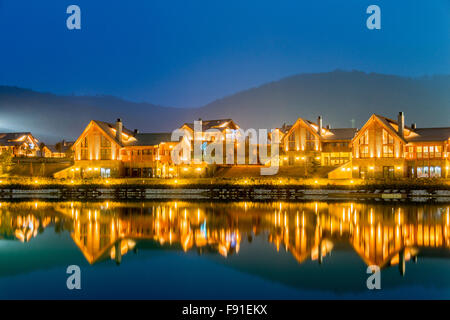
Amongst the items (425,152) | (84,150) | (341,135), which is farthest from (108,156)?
(425,152)

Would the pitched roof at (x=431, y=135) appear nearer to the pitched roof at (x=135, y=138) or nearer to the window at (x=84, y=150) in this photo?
the pitched roof at (x=135, y=138)

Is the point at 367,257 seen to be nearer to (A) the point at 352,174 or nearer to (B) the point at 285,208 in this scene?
(B) the point at 285,208

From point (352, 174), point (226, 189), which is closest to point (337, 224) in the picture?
point (226, 189)

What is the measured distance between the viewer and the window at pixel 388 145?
53.6m

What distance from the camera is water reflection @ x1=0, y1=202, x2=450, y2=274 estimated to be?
15664 millimetres

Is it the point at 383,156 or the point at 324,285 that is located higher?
the point at 383,156

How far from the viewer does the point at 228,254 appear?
15.4 metres

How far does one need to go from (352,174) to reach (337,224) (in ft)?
118

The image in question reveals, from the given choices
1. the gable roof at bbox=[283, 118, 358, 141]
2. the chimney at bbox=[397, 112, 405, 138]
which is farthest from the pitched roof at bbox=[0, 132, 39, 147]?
the chimney at bbox=[397, 112, 405, 138]

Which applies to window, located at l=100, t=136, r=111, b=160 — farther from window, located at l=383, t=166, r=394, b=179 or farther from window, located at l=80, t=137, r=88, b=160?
window, located at l=383, t=166, r=394, b=179

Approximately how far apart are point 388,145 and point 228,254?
4449cm

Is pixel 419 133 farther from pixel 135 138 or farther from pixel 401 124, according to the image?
pixel 135 138

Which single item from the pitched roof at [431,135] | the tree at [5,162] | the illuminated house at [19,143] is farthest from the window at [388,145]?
the illuminated house at [19,143]

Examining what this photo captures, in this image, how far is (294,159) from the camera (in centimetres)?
6147
